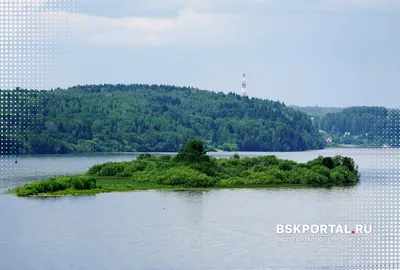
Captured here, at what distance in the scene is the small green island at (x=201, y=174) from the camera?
1610 inches

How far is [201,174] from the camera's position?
43969mm

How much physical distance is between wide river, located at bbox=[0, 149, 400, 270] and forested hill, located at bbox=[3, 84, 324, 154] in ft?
154

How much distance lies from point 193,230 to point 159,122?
82288mm

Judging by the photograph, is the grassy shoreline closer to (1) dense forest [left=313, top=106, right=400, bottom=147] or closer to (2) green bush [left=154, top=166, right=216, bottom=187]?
(2) green bush [left=154, top=166, right=216, bottom=187]

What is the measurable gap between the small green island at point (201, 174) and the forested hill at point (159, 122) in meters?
35.8

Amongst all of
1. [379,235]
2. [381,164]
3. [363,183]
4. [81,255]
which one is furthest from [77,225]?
[381,164]

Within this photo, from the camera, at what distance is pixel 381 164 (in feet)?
249

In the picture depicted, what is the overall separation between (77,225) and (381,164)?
50.6m

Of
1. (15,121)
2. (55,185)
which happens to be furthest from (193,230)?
(15,121)

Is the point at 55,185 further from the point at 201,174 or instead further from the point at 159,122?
the point at 159,122

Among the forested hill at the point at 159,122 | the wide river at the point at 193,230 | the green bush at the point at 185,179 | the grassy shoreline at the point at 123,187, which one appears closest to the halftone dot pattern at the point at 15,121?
the forested hill at the point at 159,122

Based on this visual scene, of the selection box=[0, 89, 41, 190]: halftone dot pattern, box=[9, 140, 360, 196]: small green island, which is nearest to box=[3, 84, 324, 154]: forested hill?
box=[0, 89, 41, 190]: halftone dot pattern

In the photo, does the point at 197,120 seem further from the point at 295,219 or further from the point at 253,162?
the point at 295,219

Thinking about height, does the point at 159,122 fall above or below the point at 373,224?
above
